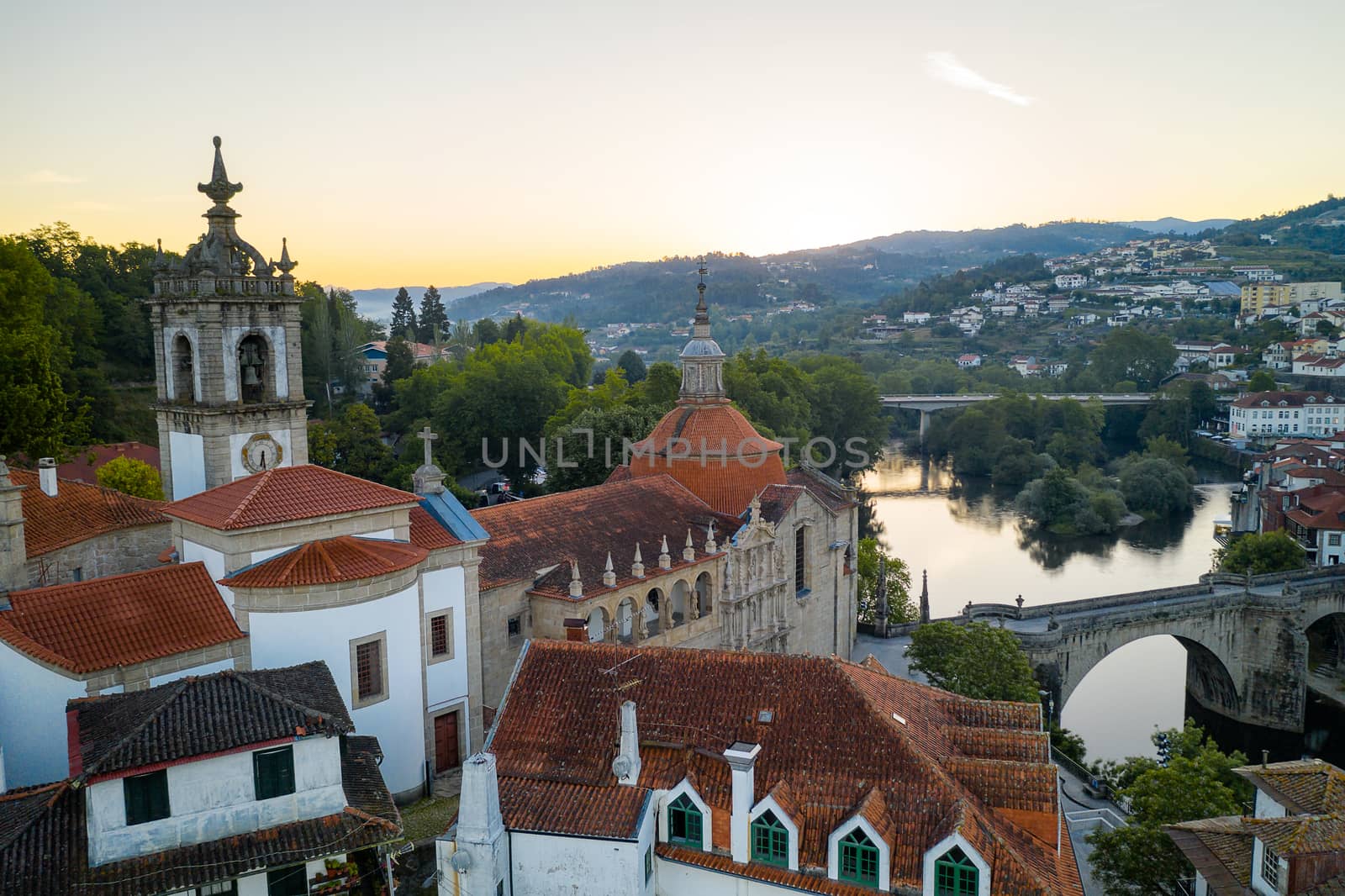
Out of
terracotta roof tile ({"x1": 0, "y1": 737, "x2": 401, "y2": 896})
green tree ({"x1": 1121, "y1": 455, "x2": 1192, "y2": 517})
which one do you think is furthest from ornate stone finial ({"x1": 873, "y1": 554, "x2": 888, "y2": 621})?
green tree ({"x1": 1121, "y1": 455, "x2": 1192, "y2": 517})

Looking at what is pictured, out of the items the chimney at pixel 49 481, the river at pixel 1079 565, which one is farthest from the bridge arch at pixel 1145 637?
the chimney at pixel 49 481

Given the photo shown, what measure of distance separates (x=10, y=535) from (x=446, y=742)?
35.2ft

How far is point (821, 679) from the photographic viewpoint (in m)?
18.0

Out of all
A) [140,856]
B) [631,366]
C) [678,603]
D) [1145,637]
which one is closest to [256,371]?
[140,856]

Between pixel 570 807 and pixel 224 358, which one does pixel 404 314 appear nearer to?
pixel 224 358

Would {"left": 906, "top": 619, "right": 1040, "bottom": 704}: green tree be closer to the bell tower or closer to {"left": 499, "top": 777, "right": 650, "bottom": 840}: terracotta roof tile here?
{"left": 499, "top": 777, "right": 650, "bottom": 840}: terracotta roof tile

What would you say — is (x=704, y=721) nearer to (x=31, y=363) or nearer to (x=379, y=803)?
(x=379, y=803)

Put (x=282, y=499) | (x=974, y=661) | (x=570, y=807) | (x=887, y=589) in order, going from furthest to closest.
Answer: (x=887, y=589), (x=974, y=661), (x=282, y=499), (x=570, y=807)

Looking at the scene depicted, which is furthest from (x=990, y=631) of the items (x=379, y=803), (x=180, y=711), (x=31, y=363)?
(x=31, y=363)

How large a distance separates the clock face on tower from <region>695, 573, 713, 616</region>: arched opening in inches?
551

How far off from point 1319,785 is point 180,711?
19915mm

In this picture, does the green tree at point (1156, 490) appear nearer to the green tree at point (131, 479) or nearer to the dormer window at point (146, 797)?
the green tree at point (131, 479)

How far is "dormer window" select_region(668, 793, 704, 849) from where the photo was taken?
55.4 ft

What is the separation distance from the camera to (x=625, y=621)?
3117cm
